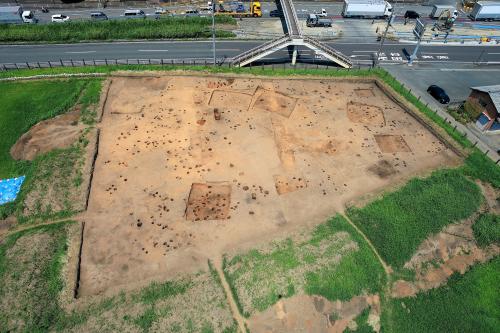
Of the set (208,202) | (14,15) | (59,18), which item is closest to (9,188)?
(208,202)

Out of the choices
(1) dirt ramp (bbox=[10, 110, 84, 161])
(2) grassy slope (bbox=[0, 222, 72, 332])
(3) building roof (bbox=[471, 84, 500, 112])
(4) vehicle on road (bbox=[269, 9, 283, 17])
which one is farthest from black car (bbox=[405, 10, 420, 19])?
(2) grassy slope (bbox=[0, 222, 72, 332])

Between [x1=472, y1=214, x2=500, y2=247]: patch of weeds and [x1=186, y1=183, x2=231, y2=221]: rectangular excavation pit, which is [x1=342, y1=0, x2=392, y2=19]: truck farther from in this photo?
[x1=186, y1=183, x2=231, y2=221]: rectangular excavation pit

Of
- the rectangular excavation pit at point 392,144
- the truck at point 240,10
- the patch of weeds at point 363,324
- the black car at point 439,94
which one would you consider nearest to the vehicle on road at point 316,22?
the truck at point 240,10

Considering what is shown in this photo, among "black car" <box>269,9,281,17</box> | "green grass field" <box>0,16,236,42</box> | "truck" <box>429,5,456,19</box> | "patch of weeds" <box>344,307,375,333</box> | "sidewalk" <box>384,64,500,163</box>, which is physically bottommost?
"patch of weeds" <box>344,307,375,333</box>

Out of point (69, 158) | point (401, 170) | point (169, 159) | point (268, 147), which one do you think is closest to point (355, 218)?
point (401, 170)

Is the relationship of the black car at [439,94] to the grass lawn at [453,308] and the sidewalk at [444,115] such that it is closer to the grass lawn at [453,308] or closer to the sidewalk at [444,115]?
the sidewalk at [444,115]

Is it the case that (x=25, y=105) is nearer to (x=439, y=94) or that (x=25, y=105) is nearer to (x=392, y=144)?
(x=392, y=144)

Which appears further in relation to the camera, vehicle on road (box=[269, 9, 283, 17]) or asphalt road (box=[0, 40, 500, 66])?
vehicle on road (box=[269, 9, 283, 17])
